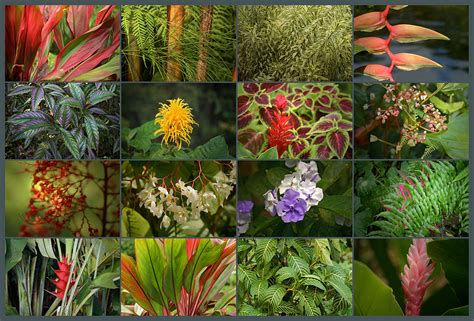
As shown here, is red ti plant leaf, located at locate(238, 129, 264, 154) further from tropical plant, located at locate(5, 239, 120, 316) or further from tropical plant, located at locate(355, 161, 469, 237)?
tropical plant, located at locate(5, 239, 120, 316)

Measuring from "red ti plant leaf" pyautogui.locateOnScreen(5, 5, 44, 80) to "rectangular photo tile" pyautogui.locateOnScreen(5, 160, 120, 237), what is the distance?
0.66 m

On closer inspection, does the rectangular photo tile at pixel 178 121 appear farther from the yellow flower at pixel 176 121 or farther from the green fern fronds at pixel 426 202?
the green fern fronds at pixel 426 202

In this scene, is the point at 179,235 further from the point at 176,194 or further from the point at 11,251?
the point at 11,251

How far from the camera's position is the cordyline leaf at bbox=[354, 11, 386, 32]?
7.50 m

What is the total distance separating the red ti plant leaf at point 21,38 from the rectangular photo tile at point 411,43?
2265 mm

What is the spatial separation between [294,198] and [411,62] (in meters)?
1.26

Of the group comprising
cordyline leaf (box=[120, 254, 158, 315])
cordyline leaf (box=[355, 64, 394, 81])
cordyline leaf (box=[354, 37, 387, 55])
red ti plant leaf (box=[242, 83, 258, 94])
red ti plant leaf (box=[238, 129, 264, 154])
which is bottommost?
cordyline leaf (box=[120, 254, 158, 315])

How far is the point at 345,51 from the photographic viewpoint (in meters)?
7.47

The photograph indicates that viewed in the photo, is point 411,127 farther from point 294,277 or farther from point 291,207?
point 294,277

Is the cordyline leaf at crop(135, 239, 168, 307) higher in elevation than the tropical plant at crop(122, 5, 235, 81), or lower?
lower

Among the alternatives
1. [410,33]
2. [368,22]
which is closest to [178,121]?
[368,22]

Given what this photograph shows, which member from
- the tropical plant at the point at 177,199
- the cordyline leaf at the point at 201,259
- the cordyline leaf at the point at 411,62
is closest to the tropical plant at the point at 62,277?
the tropical plant at the point at 177,199

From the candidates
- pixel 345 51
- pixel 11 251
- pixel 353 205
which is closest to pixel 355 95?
pixel 345 51

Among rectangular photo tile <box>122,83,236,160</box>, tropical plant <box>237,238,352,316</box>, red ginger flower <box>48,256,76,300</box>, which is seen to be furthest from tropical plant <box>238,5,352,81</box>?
red ginger flower <box>48,256,76,300</box>
